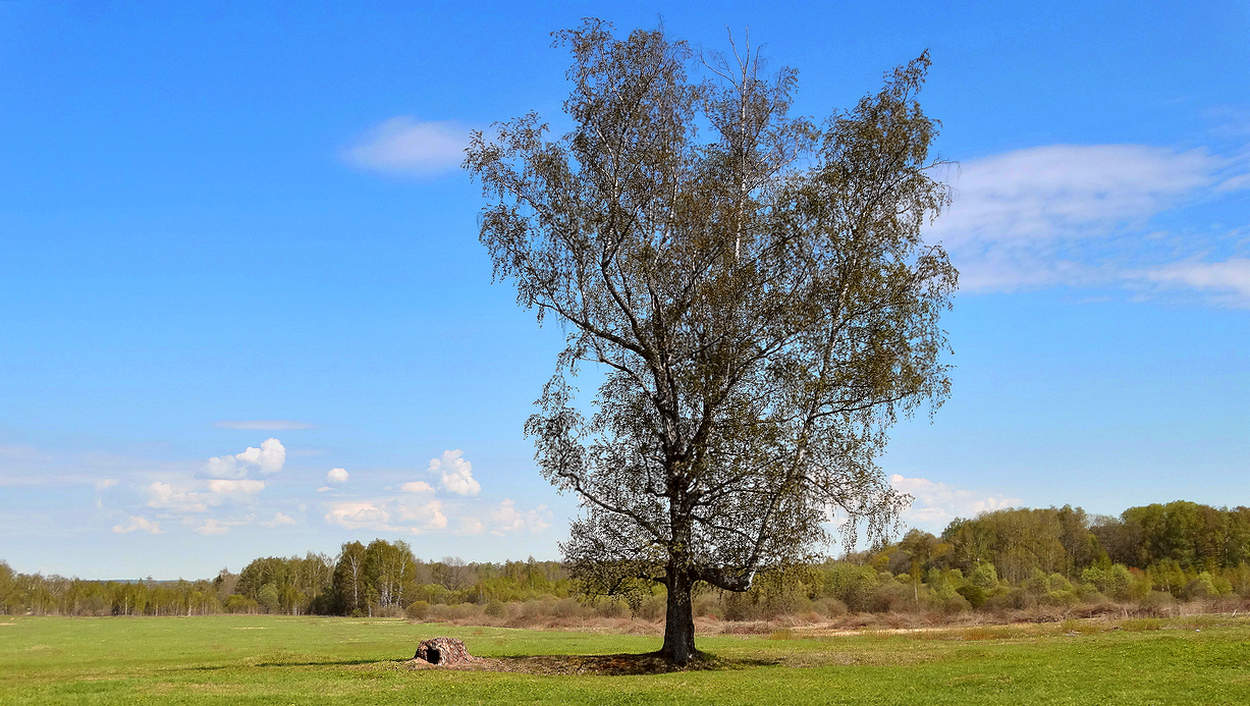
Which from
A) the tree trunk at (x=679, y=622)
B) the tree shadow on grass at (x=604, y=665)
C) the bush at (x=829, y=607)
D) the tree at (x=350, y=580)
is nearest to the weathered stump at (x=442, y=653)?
the tree shadow on grass at (x=604, y=665)

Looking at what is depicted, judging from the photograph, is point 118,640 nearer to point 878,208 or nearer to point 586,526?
point 586,526

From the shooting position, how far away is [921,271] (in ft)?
92.8

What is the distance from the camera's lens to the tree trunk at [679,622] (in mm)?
29141

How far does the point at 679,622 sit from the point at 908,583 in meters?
63.6

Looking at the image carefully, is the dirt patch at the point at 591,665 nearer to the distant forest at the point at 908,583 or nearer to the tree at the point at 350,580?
the distant forest at the point at 908,583

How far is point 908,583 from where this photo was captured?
85.9 metres

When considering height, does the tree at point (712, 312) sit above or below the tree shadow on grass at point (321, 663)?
above

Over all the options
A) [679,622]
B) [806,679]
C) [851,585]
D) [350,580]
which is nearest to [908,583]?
[851,585]

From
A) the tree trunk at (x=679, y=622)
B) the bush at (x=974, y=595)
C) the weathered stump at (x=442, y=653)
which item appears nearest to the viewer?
the tree trunk at (x=679, y=622)

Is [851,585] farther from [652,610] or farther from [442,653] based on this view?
[442,653]

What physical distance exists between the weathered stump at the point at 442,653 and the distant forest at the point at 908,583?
4.70 metres

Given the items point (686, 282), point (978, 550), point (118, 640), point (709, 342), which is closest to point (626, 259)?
point (686, 282)

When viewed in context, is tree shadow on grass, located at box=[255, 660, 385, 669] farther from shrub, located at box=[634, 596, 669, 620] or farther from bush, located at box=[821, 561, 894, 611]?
bush, located at box=[821, 561, 894, 611]

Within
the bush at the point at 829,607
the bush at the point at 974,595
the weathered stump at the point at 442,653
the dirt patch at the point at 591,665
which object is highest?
the weathered stump at the point at 442,653
